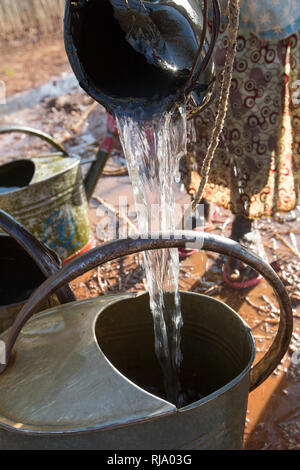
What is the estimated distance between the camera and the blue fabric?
1830 mm

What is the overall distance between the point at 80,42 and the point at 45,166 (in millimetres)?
1257

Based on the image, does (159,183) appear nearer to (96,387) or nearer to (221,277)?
(96,387)

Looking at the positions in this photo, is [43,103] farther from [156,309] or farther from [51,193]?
[156,309]

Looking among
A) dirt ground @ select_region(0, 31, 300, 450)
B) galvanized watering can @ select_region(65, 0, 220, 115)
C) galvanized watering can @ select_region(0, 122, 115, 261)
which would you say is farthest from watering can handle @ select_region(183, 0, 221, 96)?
dirt ground @ select_region(0, 31, 300, 450)

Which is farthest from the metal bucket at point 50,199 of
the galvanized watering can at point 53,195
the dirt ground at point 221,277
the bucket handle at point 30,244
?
the bucket handle at point 30,244

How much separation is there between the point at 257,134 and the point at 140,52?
1019 mm

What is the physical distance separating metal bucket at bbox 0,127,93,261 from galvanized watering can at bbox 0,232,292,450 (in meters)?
1.12

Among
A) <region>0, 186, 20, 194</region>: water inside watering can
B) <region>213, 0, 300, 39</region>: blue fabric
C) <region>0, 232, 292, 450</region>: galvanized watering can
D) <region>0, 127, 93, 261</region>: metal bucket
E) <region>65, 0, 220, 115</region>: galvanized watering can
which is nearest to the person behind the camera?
<region>0, 232, 292, 450</region>: galvanized watering can

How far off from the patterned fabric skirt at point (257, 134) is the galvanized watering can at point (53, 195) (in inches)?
25.1

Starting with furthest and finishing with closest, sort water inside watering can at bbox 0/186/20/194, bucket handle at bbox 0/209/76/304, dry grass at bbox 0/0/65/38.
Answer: dry grass at bbox 0/0/65/38 < water inside watering can at bbox 0/186/20/194 < bucket handle at bbox 0/209/76/304

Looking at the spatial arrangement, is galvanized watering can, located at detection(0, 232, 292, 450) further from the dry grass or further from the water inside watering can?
the dry grass

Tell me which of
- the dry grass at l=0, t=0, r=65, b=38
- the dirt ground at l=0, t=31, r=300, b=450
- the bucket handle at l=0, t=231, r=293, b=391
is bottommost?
the dirt ground at l=0, t=31, r=300, b=450

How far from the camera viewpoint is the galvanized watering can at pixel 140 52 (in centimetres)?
117

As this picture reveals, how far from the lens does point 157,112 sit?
1.24 m
